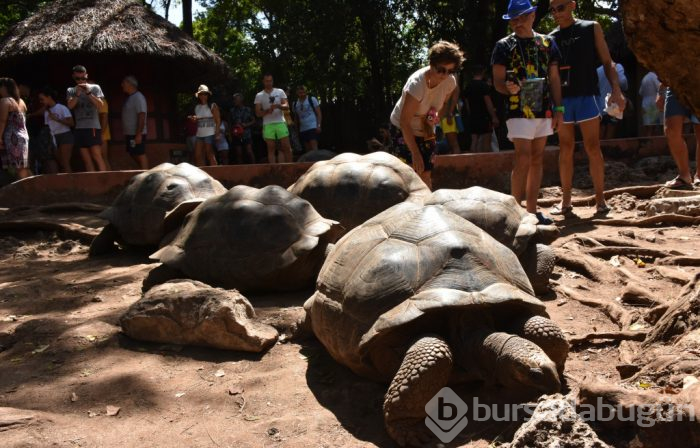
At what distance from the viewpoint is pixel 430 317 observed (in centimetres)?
279

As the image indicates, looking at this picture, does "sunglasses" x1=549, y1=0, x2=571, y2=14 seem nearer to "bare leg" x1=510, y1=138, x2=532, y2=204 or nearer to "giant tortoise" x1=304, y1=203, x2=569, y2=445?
"bare leg" x1=510, y1=138, x2=532, y2=204

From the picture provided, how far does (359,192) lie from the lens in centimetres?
548

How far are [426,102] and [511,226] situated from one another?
1734 mm

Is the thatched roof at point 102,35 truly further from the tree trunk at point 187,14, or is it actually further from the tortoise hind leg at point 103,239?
the tortoise hind leg at point 103,239

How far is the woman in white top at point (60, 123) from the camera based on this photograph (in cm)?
916

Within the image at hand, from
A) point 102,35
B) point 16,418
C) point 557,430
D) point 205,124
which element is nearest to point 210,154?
point 205,124

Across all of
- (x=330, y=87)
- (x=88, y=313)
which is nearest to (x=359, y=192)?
(x=88, y=313)

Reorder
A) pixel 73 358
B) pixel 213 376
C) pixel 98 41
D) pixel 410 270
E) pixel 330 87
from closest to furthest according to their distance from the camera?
1. pixel 410 270
2. pixel 213 376
3. pixel 73 358
4. pixel 98 41
5. pixel 330 87

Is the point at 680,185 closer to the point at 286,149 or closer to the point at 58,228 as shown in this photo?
the point at 286,149

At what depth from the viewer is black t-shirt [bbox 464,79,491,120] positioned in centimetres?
1050

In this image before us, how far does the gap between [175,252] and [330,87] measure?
1276 cm

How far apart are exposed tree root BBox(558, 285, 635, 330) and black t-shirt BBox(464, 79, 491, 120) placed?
21.9 feet

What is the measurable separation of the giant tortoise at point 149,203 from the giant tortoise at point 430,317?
3283mm

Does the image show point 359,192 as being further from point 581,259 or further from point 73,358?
point 73,358
